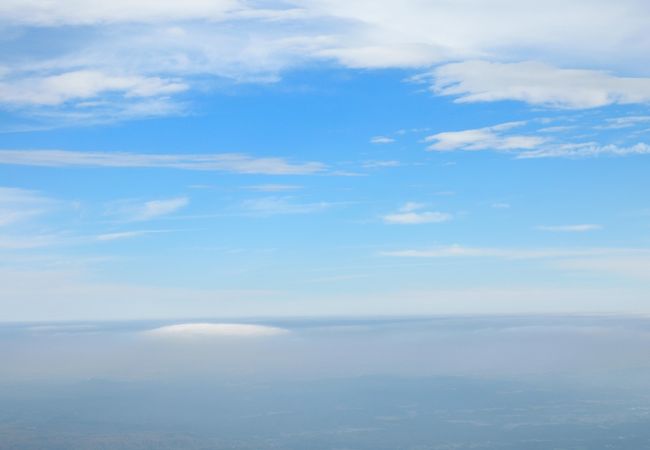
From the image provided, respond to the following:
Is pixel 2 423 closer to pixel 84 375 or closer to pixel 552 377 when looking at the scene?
pixel 84 375

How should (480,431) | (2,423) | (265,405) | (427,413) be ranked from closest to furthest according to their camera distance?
(480,431) → (2,423) → (427,413) → (265,405)

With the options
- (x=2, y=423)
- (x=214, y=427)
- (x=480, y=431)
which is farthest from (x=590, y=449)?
(x=2, y=423)

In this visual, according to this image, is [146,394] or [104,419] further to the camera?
[146,394]

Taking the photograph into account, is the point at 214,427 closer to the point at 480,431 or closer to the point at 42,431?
the point at 42,431

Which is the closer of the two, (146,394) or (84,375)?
(146,394)

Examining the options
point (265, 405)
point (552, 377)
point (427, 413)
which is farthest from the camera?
point (552, 377)

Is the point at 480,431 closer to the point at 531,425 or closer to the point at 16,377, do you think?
the point at 531,425

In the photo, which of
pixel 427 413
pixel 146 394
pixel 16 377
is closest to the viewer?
pixel 427 413

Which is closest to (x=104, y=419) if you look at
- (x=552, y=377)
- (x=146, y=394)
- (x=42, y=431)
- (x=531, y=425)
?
(x=42, y=431)

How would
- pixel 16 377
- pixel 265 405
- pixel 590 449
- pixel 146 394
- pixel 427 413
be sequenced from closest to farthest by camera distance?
pixel 590 449, pixel 427 413, pixel 265 405, pixel 146 394, pixel 16 377
